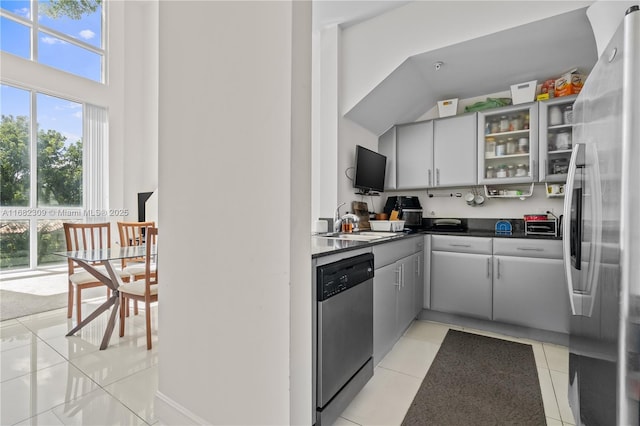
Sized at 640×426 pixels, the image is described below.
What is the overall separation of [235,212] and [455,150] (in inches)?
110

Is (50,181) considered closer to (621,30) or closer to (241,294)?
(241,294)

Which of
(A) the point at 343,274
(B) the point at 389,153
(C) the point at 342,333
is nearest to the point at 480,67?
(B) the point at 389,153

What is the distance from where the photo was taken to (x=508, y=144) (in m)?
3.11

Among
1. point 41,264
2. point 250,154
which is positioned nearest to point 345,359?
point 250,154

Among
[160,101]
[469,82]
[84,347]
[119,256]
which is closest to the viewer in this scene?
[160,101]

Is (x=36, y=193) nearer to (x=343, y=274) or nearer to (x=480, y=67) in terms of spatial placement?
(x=343, y=274)

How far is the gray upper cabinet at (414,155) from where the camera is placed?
341 cm

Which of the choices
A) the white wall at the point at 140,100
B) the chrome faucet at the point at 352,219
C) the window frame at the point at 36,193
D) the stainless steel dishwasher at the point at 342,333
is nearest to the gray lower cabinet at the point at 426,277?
the chrome faucet at the point at 352,219

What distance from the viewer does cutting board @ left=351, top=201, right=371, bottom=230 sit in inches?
127

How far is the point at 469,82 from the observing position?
323 cm

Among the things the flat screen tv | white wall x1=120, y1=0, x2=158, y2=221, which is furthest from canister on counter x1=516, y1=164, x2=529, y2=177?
white wall x1=120, y1=0, x2=158, y2=221

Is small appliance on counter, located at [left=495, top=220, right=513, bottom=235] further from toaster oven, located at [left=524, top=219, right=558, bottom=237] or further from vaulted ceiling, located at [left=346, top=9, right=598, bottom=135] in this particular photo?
vaulted ceiling, located at [left=346, top=9, right=598, bottom=135]

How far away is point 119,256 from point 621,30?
3258 millimetres

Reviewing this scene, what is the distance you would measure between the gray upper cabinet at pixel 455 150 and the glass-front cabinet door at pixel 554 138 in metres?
0.58
